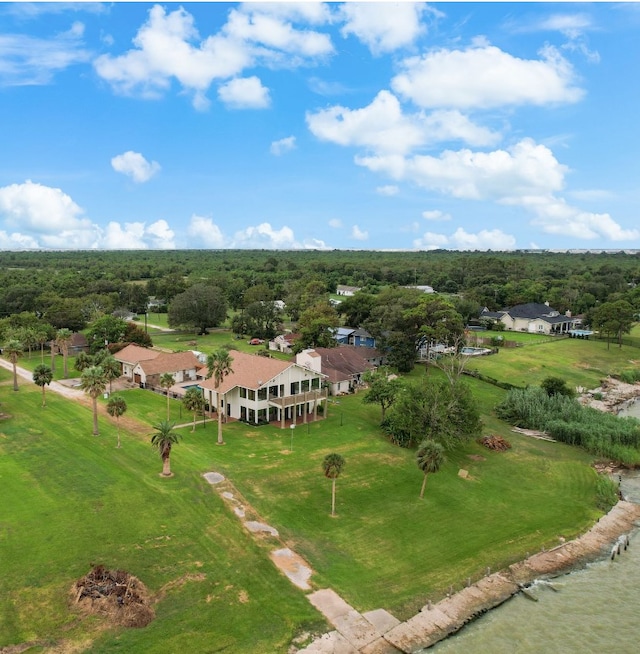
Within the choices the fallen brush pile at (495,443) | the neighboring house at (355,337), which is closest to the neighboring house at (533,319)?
the neighboring house at (355,337)

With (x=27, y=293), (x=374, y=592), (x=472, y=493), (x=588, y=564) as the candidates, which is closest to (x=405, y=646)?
(x=374, y=592)

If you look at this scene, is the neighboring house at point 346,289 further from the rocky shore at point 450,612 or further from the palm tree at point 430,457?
the rocky shore at point 450,612

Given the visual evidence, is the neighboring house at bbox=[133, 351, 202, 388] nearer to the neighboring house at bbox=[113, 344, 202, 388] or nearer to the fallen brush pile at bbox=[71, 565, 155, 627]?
the neighboring house at bbox=[113, 344, 202, 388]

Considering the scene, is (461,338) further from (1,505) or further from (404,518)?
(1,505)

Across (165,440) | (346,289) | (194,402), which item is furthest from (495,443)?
(346,289)

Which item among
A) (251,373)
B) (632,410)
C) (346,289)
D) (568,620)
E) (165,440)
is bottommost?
(568,620)

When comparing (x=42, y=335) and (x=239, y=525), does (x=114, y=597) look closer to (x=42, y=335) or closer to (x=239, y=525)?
(x=239, y=525)

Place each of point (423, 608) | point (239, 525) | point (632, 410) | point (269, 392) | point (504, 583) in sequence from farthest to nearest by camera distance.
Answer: point (632, 410) → point (269, 392) → point (239, 525) → point (504, 583) → point (423, 608)
